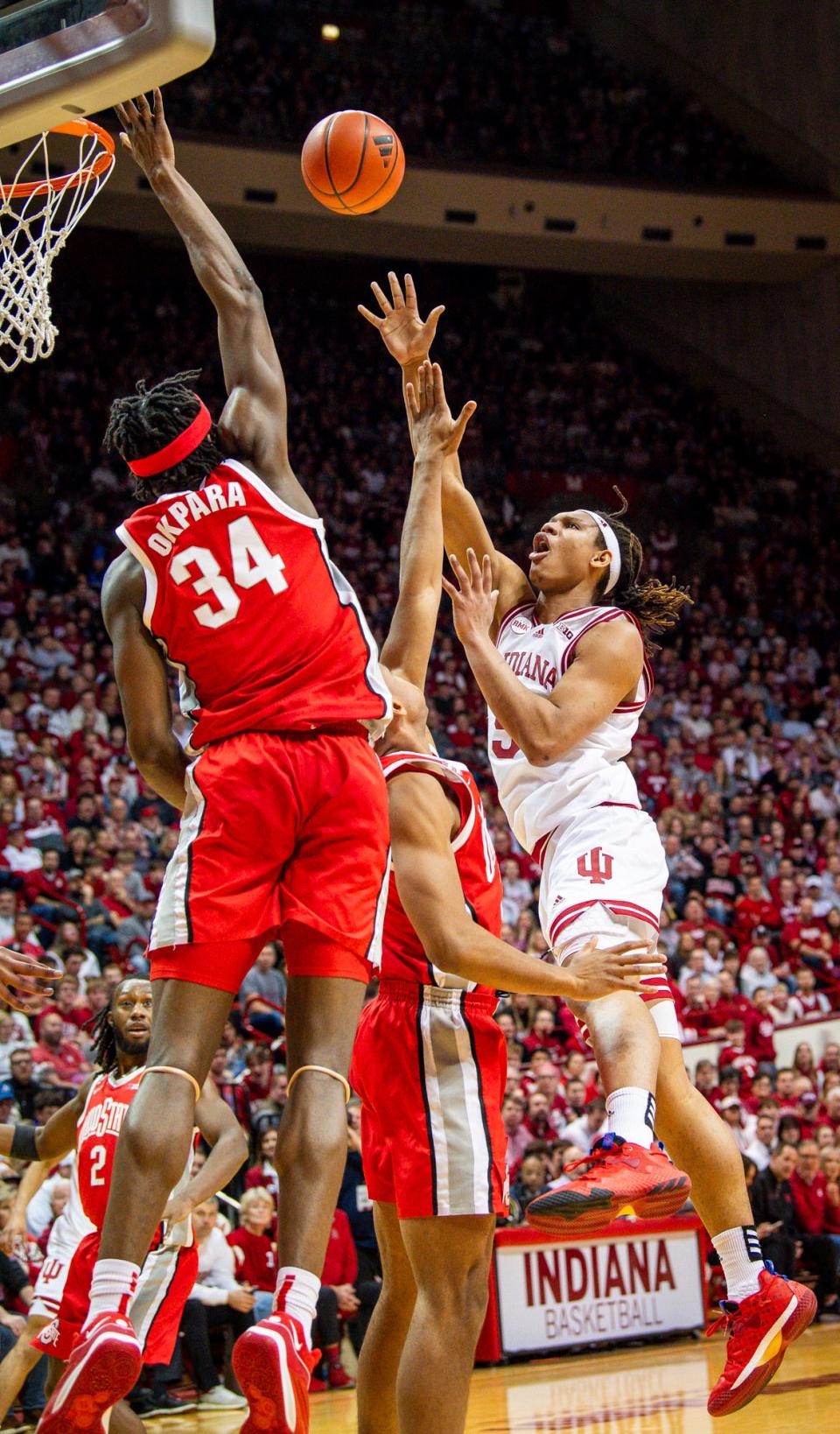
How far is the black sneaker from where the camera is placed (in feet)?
28.8

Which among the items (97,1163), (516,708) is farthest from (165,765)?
(97,1163)

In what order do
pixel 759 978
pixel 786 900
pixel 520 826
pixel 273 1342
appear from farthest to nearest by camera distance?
pixel 786 900 → pixel 759 978 → pixel 520 826 → pixel 273 1342

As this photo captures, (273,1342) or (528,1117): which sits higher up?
(528,1117)

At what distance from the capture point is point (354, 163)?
5797mm

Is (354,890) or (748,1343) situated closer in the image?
(354,890)

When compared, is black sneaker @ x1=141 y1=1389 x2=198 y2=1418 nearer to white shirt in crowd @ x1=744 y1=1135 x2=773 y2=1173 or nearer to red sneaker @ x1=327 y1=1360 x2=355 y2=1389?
red sneaker @ x1=327 y1=1360 x2=355 y2=1389

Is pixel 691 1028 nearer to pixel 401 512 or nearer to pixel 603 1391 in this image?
pixel 603 1391

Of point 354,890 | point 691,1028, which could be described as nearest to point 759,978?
point 691,1028

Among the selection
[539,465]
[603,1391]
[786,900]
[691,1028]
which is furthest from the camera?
[539,465]

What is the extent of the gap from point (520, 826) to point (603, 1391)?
15.3ft

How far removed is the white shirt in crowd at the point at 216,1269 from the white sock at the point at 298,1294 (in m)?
5.96

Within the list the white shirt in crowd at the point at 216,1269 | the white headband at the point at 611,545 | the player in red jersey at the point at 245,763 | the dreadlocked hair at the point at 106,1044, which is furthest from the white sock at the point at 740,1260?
the white shirt in crowd at the point at 216,1269

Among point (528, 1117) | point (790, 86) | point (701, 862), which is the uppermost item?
point (790, 86)

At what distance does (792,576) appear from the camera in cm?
2308
